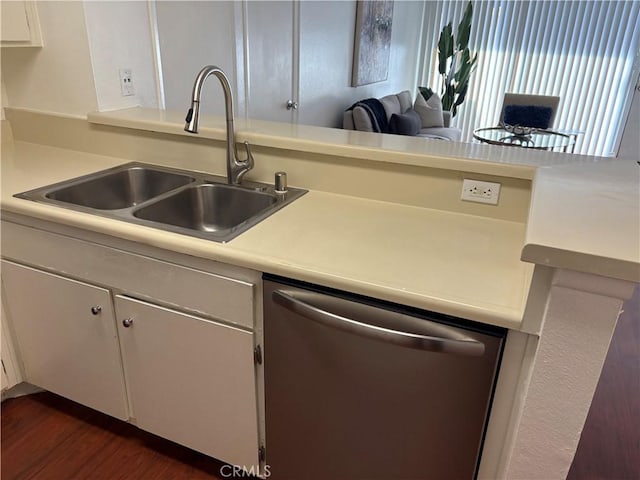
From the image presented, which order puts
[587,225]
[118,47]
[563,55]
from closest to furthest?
[587,225] < [118,47] < [563,55]

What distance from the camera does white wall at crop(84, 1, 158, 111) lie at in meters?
1.83

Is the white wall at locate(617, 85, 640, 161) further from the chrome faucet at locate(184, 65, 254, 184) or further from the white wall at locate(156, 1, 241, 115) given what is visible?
the chrome faucet at locate(184, 65, 254, 184)

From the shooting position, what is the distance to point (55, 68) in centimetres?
192

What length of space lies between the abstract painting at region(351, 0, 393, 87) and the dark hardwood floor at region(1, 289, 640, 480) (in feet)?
12.0

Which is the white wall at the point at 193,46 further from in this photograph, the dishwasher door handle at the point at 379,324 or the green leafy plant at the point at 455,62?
the green leafy plant at the point at 455,62

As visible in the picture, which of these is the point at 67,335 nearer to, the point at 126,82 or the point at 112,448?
the point at 112,448

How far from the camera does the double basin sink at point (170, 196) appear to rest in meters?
1.53

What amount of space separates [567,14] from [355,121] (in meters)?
3.18

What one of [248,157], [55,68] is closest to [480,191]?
[248,157]

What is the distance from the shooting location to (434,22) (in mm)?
6160

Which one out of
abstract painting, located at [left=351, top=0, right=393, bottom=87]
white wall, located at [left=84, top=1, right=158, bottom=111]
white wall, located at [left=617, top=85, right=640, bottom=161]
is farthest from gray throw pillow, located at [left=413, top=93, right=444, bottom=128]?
white wall, located at [left=84, top=1, right=158, bottom=111]

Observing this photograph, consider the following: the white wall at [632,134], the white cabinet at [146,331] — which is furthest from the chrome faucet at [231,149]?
the white wall at [632,134]

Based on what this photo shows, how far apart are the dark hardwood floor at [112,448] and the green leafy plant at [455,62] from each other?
4.47 m

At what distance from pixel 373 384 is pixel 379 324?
17 cm
